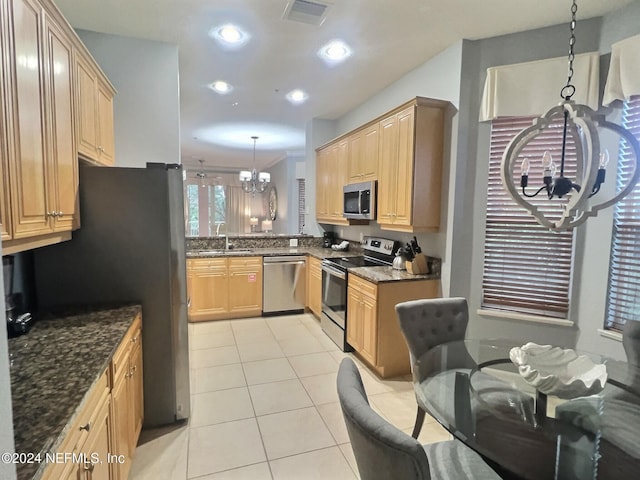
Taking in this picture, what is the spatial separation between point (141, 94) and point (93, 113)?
85 cm

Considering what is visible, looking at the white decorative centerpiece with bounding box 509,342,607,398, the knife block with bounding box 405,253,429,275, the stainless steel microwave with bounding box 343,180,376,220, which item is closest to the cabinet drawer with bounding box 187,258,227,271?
the stainless steel microwave with bounding box 343,180,376,220

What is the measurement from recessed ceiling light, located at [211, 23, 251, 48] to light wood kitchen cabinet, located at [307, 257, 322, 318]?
8.16 feet

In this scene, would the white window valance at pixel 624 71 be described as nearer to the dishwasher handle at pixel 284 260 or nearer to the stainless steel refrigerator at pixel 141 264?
the stainless steel refrigerator at pixel 141 264

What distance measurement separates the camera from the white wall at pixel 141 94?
283cm

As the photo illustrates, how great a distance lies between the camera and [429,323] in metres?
2.21

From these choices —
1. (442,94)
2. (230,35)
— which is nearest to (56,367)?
(230,35)

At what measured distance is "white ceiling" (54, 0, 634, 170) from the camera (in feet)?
7.63

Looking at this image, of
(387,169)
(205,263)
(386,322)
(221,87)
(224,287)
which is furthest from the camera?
(224,287)

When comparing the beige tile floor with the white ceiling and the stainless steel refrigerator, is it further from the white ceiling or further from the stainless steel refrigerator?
the white ceiling

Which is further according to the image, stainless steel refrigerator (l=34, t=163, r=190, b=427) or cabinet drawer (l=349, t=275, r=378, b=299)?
cabinet drawer (l=349, t=275, r=378, b=299)

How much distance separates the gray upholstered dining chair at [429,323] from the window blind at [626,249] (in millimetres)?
1086

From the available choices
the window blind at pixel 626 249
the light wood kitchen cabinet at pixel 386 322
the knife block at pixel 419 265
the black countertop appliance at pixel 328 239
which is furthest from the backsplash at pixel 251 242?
the window blind at pixel 626 249

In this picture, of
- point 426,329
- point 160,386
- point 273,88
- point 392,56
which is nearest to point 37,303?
point 160,386

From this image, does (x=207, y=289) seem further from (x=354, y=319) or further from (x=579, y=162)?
(x=579, y=162)
